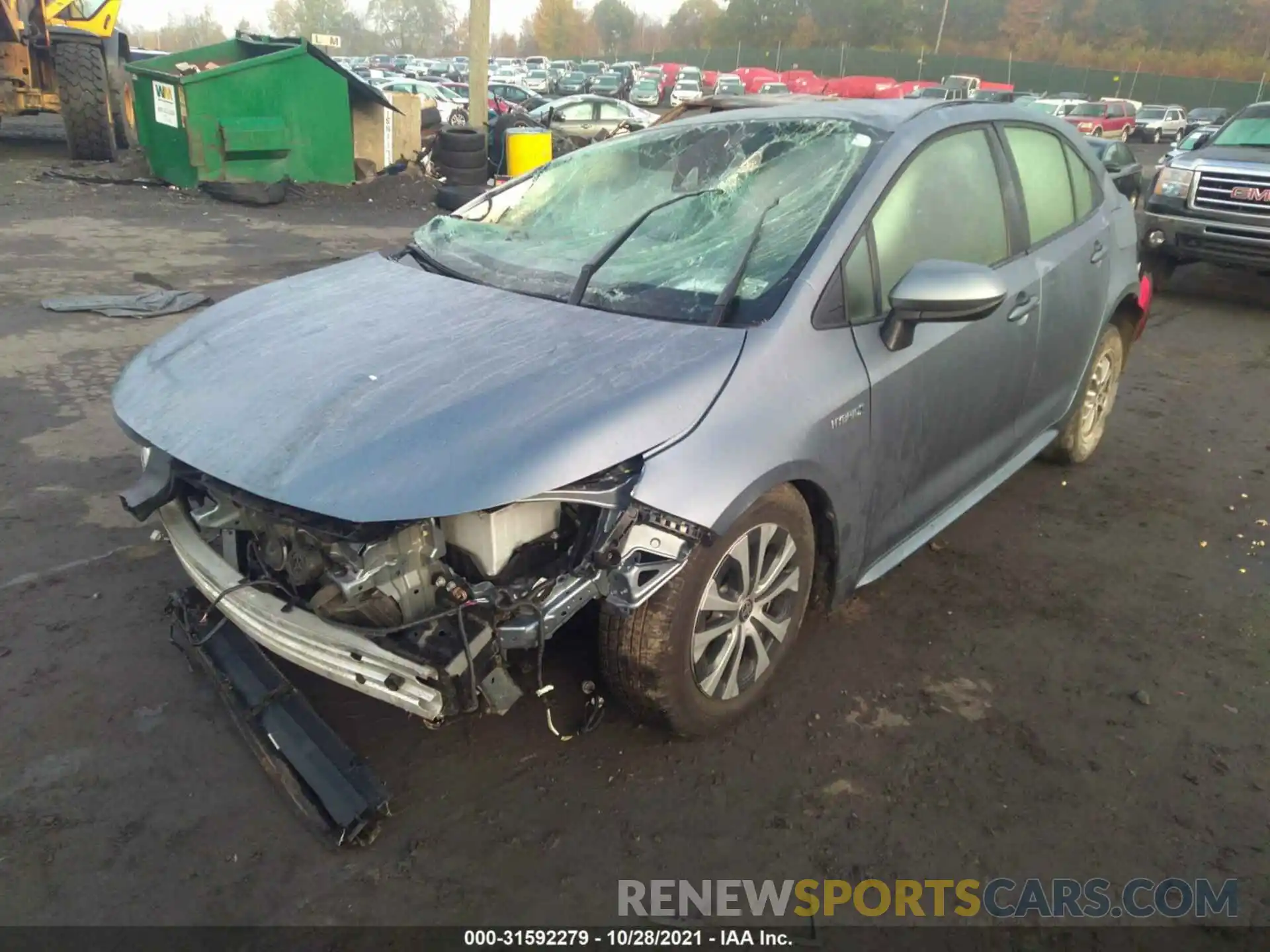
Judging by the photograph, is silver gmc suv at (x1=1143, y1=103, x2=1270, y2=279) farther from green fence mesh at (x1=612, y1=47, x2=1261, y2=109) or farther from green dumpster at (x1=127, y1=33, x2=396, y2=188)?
green fence mesh at (x1=612, y1=47, x2=1261, y2=109)

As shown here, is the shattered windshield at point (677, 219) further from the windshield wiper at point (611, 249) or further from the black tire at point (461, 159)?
the black tire at point (461, 159)

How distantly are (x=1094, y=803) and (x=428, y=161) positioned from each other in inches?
551

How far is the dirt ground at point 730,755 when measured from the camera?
219cm

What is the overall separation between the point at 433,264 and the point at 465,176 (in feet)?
33.6

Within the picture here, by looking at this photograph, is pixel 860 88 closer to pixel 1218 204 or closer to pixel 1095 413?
pixel 1218 204

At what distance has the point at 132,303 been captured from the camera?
6.72 meters

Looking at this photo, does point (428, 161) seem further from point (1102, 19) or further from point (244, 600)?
point (1102, 19)

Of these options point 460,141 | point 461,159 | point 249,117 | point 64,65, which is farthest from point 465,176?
point 64,65

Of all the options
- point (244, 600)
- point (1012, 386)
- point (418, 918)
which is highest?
point (1012, 386)

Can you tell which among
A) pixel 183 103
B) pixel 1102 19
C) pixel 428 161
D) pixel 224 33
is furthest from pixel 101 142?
pixel 224 33

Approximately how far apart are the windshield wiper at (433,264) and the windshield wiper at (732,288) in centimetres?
88

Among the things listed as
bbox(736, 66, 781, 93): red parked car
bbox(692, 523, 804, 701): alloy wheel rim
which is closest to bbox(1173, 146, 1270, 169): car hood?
bbox(692, 523, 804, 701): alloy wheel rim

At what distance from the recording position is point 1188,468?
4.75 metres

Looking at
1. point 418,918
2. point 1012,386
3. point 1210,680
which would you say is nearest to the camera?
point 418,918
